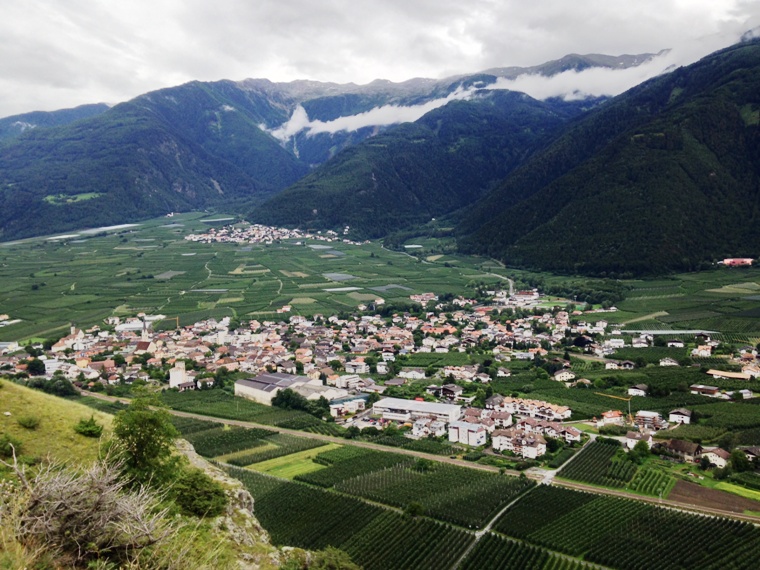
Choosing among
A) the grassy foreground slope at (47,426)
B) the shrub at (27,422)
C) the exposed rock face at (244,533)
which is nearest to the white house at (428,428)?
the exposed rock face at (244,533)

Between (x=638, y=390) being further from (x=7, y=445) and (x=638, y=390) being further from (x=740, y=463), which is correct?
(x=7, y=445)

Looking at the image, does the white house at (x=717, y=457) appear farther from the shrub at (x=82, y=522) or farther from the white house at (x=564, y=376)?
the shrub at (x=82, y=522)

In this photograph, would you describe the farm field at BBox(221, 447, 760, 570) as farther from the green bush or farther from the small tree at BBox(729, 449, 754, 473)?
the green bush

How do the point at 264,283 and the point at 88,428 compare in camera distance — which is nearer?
the point at 88,428

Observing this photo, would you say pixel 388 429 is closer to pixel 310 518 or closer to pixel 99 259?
pixel 310 518

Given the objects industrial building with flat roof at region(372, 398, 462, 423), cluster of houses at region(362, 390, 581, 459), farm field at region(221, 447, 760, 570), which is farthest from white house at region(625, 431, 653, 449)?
industrial building with flat roof at region(372, 398, 462, 423)

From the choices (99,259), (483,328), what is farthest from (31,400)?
(99,259)

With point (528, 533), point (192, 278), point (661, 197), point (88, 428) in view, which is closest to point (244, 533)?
point (88, 428)
